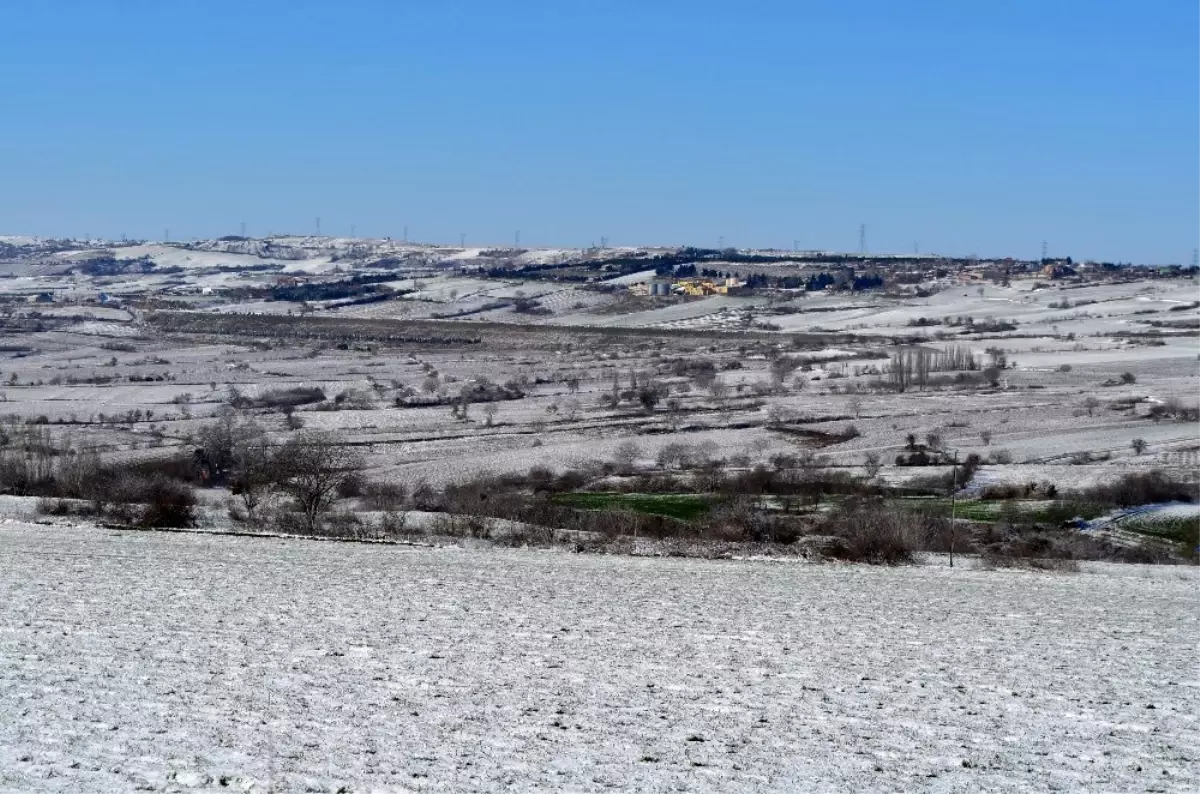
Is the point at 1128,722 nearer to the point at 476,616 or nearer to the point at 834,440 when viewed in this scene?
the point at 476,616

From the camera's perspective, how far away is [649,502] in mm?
30359

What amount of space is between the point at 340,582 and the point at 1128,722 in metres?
9.22

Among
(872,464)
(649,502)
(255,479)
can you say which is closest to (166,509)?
(255,479)

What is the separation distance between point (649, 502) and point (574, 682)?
19.9 m

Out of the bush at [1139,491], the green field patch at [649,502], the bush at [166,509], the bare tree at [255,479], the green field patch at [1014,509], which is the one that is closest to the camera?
the bush at [166,509]

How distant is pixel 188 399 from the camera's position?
5809 cm

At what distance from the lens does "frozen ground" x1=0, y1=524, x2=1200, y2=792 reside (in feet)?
26.8

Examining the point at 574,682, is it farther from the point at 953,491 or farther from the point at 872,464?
the point at 872,464

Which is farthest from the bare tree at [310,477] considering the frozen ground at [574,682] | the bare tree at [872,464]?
the bare tree at [872,464]

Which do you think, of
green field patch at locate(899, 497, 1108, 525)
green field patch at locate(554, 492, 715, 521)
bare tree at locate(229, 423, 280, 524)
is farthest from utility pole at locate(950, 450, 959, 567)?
bare tree at locate(229, 423, 280, 524)

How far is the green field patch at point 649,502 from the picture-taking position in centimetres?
2805

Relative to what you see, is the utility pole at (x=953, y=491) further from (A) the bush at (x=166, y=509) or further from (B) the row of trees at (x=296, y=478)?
(A) the bush at (x=166, y=509)

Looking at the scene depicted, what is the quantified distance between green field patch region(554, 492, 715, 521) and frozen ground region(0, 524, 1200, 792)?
10.9m

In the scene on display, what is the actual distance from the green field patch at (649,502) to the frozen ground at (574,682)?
35.6 ft
